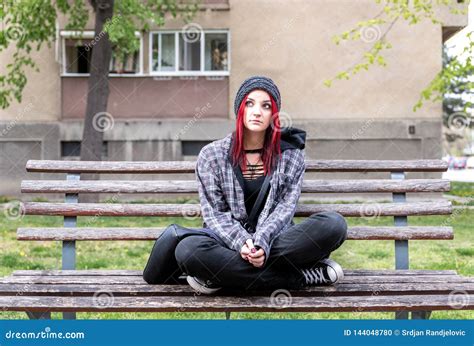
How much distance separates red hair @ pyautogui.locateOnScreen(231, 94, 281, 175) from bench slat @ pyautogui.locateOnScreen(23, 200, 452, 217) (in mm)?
397

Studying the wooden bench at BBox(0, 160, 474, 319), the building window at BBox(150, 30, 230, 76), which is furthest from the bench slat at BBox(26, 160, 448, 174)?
the building window at BBox(150, 30, 230, 76)

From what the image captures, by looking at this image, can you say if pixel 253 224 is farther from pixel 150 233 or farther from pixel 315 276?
pixel 150 233

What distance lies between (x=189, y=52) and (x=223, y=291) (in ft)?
47.7

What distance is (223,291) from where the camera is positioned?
302 cm

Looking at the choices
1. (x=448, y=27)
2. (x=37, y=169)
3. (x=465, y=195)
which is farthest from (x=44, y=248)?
(x=448, y=27)

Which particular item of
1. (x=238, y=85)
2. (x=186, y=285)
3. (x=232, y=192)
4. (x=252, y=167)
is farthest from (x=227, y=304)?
(x=238, y=85)

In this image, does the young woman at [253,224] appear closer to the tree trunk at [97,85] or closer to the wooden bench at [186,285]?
the wooden bench at [186,285]

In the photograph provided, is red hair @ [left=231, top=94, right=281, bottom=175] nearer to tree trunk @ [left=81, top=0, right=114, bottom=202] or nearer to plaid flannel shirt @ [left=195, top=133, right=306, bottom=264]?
plaid flannel shirt @ [left=195, top=133, right=306, bottom=264]

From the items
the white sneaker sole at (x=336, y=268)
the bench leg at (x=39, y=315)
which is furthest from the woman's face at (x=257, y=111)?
Answer: the bench leg at (x=39, y=315)

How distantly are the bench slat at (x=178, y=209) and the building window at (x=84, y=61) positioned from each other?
13.5 m

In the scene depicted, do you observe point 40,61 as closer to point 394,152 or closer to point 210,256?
point 394,152

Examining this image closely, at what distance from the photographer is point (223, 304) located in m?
2.79

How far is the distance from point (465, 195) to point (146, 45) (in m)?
8.55

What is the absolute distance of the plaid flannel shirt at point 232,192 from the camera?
Result: 3.22 metres
